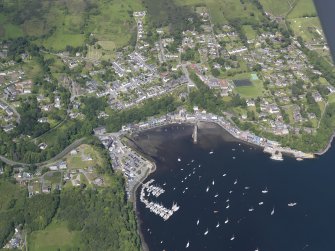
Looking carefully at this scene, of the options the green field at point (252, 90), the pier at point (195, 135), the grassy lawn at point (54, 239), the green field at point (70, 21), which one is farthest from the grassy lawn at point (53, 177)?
the green field at point (70, 21)

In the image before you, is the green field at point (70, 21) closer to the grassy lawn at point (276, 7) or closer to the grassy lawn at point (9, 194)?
the grassy lawn at point (276, 7)

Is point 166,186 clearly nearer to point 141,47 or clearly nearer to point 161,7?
point 141,47

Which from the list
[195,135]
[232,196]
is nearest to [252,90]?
[195,135]

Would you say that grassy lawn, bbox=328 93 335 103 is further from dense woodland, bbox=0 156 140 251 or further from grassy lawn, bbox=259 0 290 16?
dense woodland, bbox=0 156 140 251

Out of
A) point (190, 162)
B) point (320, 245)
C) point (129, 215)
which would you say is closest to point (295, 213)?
point (320, 245)

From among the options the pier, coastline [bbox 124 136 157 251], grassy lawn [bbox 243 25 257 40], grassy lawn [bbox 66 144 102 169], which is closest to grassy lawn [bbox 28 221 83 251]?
coastline [bbox 124 136 157 251]

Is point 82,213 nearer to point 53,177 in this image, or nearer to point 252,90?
point 53,177

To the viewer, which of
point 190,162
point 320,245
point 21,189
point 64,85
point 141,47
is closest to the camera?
point 320,245
